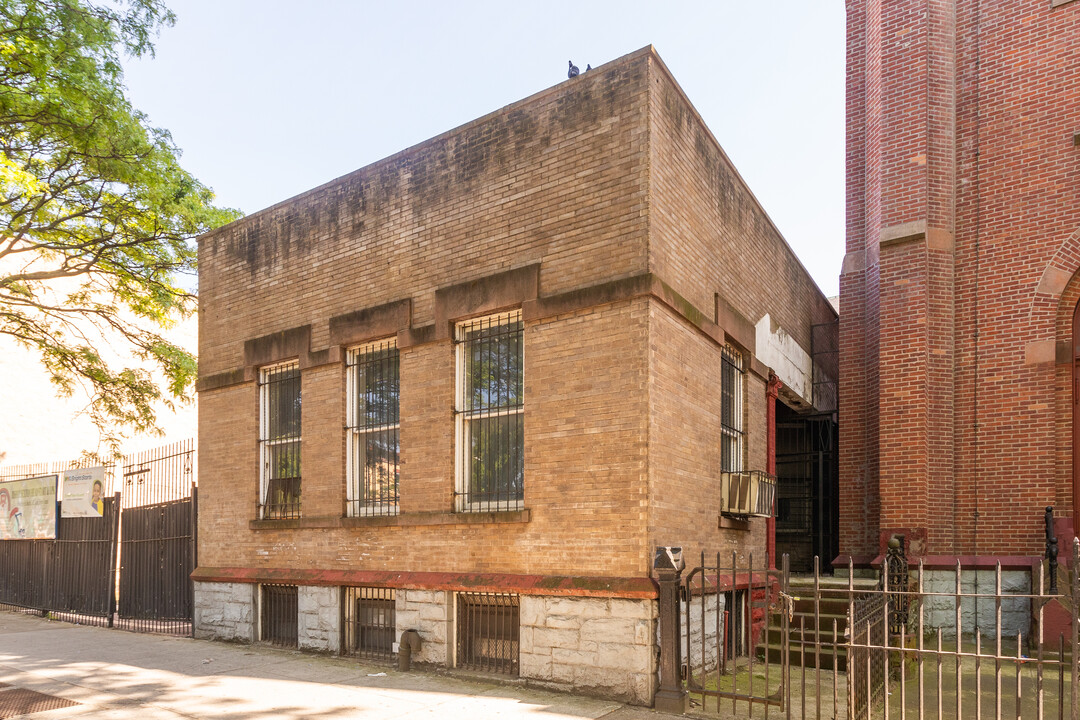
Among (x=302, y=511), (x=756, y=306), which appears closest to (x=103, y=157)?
(x=302, y=511)

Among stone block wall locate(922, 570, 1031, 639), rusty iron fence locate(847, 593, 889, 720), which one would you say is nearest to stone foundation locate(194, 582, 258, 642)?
rusty iron fence locate(847, 593, 889, 720)

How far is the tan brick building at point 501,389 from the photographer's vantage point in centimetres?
885

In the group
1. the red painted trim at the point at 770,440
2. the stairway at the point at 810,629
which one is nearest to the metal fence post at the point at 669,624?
the stairway at the point at 810,629

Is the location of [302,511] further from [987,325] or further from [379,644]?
[987,325]

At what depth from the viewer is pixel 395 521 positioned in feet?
34.9

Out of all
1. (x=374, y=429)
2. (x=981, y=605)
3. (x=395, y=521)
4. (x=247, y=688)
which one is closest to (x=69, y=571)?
(x=374, y=429)

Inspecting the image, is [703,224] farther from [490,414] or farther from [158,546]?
[158,546]

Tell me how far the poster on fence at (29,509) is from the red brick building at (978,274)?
16640mm

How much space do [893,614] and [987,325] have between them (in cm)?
498

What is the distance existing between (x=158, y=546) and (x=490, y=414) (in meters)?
8.48

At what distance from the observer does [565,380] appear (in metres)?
9.27

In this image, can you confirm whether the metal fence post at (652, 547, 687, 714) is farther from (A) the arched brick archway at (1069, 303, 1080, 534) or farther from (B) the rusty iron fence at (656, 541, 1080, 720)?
(A) the arched brick archway at (1069, 303, 1080, 534)

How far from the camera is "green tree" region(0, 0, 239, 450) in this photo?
13.1 m

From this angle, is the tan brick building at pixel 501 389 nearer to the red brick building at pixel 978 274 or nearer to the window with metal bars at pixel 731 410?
the window with metal bars at pixel 731 410
